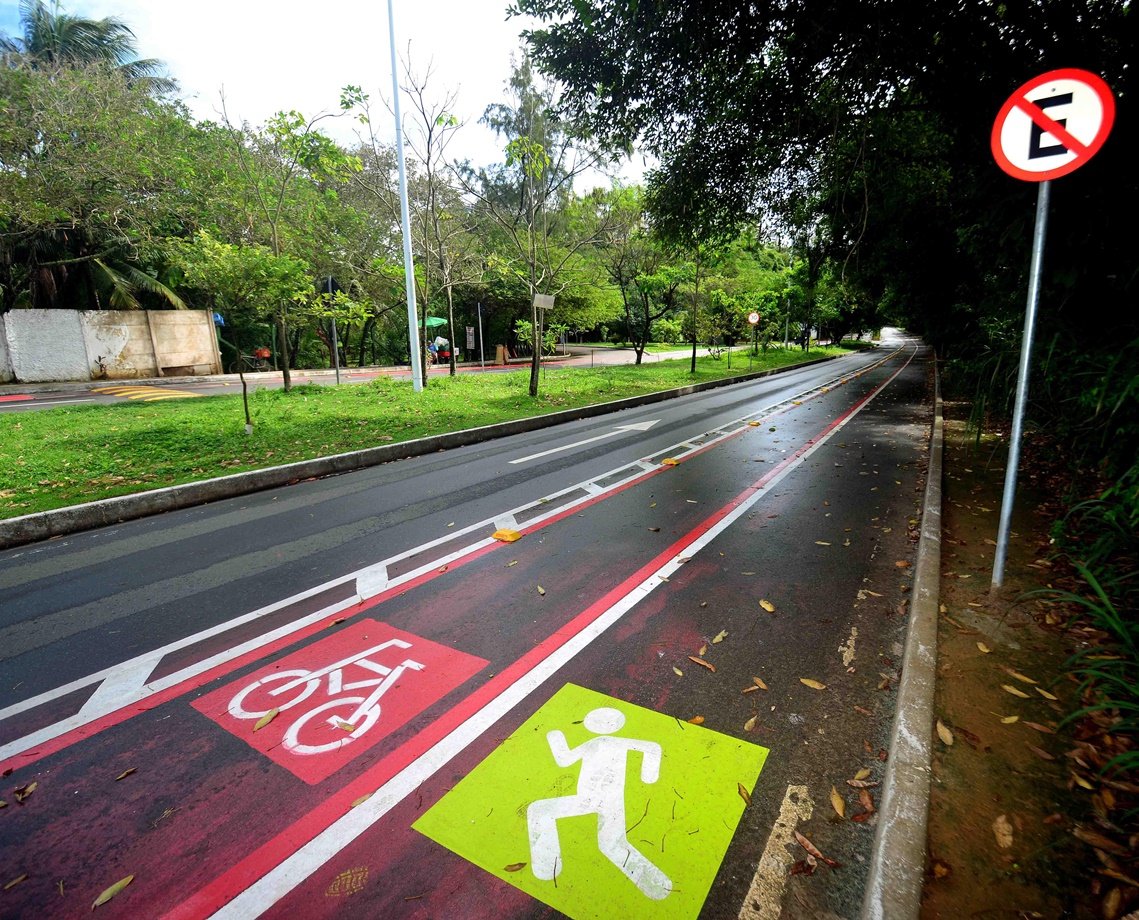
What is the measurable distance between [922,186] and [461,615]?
528 inches

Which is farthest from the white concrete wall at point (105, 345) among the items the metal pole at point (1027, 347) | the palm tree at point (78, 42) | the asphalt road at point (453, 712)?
the metal pole at point (1027, 347)

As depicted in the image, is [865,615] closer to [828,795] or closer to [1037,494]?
[828,795]

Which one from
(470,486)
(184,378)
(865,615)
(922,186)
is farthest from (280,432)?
(184,378)

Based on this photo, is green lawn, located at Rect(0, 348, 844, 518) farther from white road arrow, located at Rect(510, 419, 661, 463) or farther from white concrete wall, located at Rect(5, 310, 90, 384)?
white concrete wall, located at Rect(5, 310, 90, 384)

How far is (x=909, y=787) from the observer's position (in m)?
2.42

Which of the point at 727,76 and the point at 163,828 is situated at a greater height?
the point at 727,76

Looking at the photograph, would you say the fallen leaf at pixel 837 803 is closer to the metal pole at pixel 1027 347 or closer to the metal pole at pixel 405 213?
the metal pole at pixel 1027 347

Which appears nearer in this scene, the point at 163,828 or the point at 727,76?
the point at 163,828

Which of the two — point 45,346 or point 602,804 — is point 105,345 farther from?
point 602,804

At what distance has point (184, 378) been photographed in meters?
22.8

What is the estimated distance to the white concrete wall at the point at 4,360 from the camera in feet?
63.3

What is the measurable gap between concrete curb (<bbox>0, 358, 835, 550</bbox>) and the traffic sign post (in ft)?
28.1

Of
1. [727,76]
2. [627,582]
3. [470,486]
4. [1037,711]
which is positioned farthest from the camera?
[727,76]

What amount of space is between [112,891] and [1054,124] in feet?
20.0
